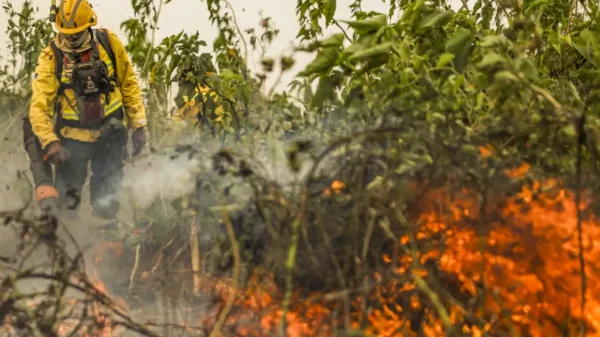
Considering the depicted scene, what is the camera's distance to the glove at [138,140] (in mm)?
3725

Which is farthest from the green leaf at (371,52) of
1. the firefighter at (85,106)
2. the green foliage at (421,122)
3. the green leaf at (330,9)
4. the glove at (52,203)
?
the glove at (52,203)

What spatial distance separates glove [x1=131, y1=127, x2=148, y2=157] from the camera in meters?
3.72

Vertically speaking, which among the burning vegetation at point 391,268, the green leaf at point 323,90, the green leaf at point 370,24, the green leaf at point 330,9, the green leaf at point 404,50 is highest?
the green leaf at point 330,9

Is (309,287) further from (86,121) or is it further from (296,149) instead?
(86,121)

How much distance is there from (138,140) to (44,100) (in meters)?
0.49

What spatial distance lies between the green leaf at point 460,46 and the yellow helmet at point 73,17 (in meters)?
2.15

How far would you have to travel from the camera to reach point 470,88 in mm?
1862

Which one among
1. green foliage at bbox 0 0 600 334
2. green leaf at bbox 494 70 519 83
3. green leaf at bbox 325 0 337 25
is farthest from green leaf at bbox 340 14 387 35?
green leaf at bbox 325 0 337 25

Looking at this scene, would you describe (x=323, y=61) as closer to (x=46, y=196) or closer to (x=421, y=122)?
(x=421, y=122)

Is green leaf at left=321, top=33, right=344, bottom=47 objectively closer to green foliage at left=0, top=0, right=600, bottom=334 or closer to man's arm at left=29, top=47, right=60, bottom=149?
green foliage at left=0, top=0, right=600, bottom=334

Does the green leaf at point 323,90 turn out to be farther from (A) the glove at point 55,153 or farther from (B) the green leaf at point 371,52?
(A) the glove at point 55,153

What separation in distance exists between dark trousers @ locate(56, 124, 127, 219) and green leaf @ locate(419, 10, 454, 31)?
83.3 inches

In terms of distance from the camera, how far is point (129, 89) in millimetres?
3779

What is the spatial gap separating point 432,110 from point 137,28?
3013mm
